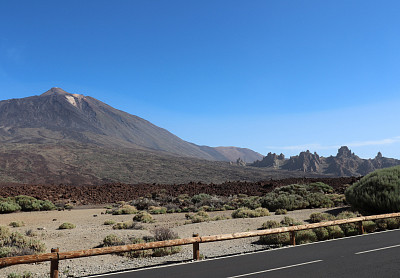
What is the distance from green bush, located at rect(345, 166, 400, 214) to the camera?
17.9 meters

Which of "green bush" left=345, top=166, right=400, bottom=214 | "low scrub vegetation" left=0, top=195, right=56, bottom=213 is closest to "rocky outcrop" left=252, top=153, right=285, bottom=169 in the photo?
"low scrub vegetation" left=0, top=195, right=56, bottom=213

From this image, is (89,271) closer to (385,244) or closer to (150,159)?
(385,244)

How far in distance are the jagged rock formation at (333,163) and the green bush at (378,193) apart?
130897 millimetres

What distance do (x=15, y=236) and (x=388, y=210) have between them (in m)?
18.8

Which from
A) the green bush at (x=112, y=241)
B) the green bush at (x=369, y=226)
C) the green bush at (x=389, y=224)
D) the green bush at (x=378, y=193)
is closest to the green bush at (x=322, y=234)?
the green bush at (x=369, y=226)

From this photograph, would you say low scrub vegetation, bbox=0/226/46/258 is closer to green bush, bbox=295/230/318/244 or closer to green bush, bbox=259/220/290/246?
green bush, bbox=259/220/290/246

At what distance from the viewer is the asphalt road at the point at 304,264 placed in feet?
26.1

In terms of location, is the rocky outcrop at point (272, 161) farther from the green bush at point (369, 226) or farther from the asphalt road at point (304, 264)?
the asphalt road at point (304, 264)

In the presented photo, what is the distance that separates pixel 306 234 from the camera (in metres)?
13.5

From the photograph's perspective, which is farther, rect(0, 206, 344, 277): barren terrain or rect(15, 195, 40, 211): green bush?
rect(15, 195, 40, 211): green bush

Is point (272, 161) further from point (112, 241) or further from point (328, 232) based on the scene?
point (112, 241)

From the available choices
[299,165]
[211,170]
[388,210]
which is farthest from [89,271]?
[299,165]

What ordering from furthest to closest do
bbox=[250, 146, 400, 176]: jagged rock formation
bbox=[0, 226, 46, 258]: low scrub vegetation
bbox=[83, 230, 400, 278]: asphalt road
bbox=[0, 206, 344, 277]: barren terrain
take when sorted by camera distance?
1. bbox=[250, 146, 400, 176]: jagged rock formation
2. bbox=[0, 226, 46, 258]: low scrub vegetation
3. bbox=[0, 206, 344, 277]: barren terrain
4. bbox=[83, 230, 400, 278]: asphalt road

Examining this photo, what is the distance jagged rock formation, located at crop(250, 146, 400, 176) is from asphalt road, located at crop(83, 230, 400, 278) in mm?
141983
